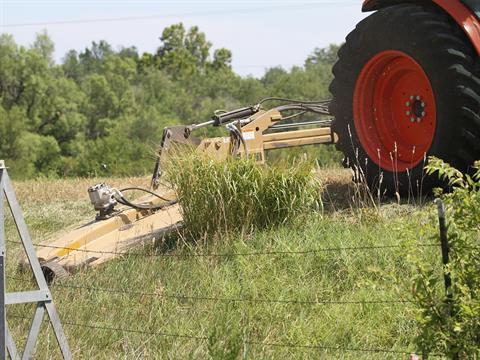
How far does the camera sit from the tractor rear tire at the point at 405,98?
22.4ft

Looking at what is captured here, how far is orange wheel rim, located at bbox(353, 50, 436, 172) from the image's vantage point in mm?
7551

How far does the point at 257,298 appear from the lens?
229 inches

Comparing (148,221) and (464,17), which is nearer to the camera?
(464,17)

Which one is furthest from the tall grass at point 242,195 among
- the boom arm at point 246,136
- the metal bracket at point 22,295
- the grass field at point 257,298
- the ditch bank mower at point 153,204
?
the metal bracket at point 22,295

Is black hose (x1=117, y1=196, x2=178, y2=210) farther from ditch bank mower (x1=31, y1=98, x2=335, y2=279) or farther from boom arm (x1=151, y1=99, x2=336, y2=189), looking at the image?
boom arm (x1=151, y1=99, x2=336, y2=189)

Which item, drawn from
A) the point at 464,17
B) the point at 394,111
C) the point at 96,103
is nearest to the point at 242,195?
the point at 394,111

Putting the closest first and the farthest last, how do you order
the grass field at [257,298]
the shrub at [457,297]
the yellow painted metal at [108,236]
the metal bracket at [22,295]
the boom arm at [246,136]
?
the shrub at [457,297]
the metal bracket at [22,295]
the grass field at [257,298]
the yellow painted metal at [108,236]
the boom arm at [246,136]

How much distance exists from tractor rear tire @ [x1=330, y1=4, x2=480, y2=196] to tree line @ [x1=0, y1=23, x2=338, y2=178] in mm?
26676

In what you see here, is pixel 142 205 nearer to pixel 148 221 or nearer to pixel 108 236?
pixel 148 221

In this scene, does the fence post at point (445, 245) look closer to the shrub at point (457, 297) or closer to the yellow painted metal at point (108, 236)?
the shrub at point (457, 297)

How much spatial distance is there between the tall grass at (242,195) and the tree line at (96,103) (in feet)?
90.2

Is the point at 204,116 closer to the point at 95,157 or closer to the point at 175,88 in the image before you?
the point at 175,88

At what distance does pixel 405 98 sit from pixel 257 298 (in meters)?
2.83

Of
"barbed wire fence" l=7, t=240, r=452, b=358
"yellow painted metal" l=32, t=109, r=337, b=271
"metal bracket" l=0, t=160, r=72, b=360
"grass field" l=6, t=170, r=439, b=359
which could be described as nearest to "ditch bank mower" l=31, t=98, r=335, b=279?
"yellow painted metal" l=32, t=109, r=337, b=271
